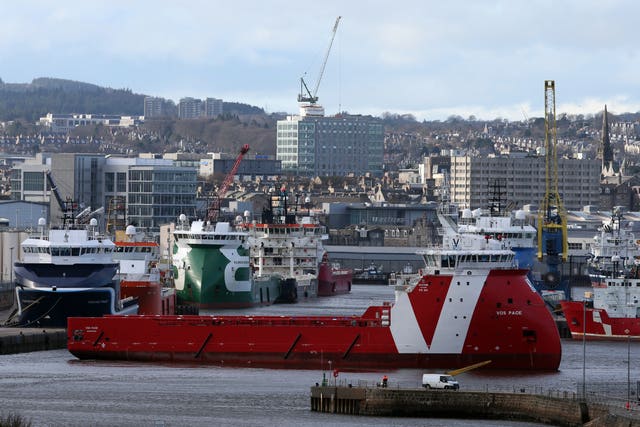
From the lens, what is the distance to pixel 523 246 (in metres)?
110

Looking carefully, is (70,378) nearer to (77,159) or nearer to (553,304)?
(553,304)

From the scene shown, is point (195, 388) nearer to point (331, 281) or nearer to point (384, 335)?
point (384, 335)

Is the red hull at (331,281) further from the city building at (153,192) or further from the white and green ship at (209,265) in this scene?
the city building at (153,192)

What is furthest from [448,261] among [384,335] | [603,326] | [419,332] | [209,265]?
[209,265]

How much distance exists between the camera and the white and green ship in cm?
12031

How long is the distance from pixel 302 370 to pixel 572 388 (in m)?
12.0

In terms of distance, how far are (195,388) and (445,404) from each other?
11.3 m

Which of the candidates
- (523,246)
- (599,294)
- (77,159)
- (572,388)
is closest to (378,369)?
(572,388)

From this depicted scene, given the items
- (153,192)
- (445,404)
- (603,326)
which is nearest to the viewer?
(445,404)

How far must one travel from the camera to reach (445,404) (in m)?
64.8

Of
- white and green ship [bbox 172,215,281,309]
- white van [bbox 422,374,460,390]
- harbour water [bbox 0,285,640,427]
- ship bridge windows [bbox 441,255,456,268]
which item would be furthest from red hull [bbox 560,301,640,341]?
white van [bbox 422,374,460,390]

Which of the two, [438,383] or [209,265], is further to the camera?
[209,265]

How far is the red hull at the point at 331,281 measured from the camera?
147250 mm

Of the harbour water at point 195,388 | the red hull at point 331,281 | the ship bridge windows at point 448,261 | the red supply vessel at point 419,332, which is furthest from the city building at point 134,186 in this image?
→ the ship bridge windows at point 448,261
